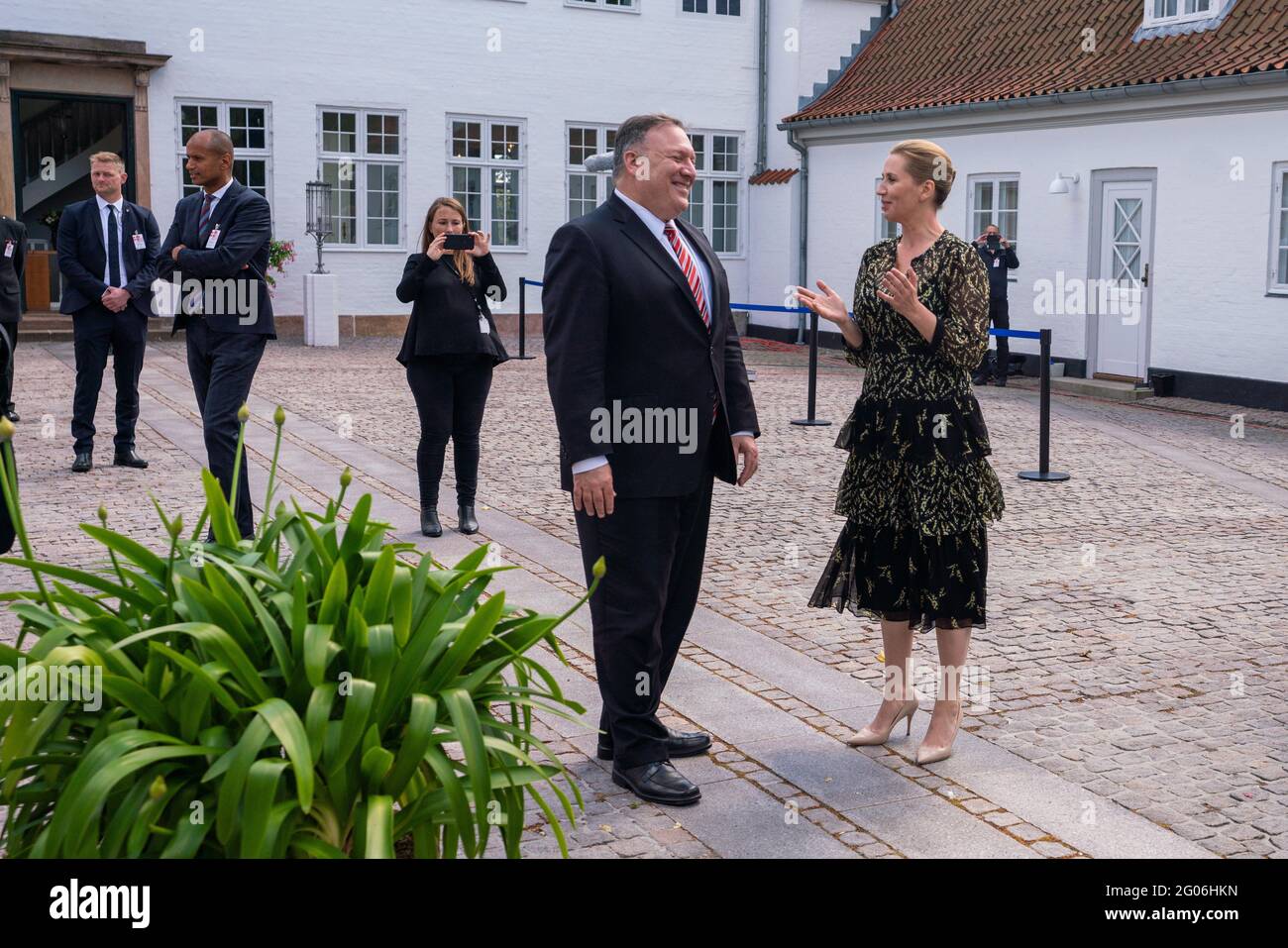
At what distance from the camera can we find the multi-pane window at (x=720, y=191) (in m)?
27.5

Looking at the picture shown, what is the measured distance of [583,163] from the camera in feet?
86.2

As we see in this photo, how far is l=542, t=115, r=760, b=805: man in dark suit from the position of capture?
4.39 metres

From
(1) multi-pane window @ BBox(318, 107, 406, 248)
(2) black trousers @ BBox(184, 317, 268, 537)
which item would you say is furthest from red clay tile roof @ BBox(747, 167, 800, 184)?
(2) black trousers @ BBox(184, 317, 268, 537)

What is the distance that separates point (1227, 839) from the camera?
422 centimetres

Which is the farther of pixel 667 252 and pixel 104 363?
pixel 104 363

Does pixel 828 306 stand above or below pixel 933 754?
above

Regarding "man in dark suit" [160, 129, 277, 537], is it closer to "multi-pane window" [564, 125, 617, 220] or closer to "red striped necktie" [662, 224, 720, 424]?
"red striped necktie" [662, 224, 720, 424]

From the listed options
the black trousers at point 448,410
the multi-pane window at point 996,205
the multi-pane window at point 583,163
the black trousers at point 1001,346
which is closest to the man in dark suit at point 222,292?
the black trousers at point 448,410

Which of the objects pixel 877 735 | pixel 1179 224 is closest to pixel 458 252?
pixel 877 735

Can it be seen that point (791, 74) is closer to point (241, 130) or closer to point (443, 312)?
point (241, 130)

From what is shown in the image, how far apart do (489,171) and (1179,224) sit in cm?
1207
